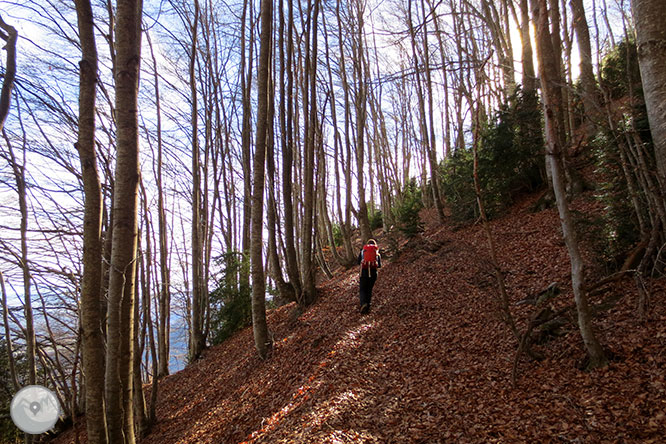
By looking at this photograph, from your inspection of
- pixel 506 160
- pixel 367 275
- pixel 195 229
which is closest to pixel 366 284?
pixel 367 275

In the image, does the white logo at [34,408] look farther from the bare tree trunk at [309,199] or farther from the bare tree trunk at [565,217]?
the bare tree trunk at [565,217]

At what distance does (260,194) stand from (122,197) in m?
4.17

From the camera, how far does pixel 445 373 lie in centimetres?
418

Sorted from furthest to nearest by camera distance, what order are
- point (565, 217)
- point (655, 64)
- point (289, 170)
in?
point (289, 170) < point (655, 64) < point (565, 217)

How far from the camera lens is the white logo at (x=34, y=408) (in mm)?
4949

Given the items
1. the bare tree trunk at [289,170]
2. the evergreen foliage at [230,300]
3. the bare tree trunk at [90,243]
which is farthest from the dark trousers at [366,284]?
the bare tree trunk at [90,243]

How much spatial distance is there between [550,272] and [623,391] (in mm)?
3002

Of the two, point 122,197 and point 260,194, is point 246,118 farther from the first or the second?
point 122,197

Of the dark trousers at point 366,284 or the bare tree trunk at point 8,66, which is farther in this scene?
the dark trousers at point 366,284

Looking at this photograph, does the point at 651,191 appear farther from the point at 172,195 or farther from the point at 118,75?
the point at 172,195

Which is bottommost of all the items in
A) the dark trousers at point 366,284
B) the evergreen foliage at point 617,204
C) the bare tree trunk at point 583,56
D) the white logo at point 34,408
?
the white logo at point 34,408

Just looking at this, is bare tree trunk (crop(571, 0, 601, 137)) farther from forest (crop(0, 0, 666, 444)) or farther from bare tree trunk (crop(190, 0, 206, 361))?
bare tree trunk (crop(190, 0, 206, 361))

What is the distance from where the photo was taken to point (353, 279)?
10.4 metres

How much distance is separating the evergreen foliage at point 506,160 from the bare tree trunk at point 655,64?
4.48m
